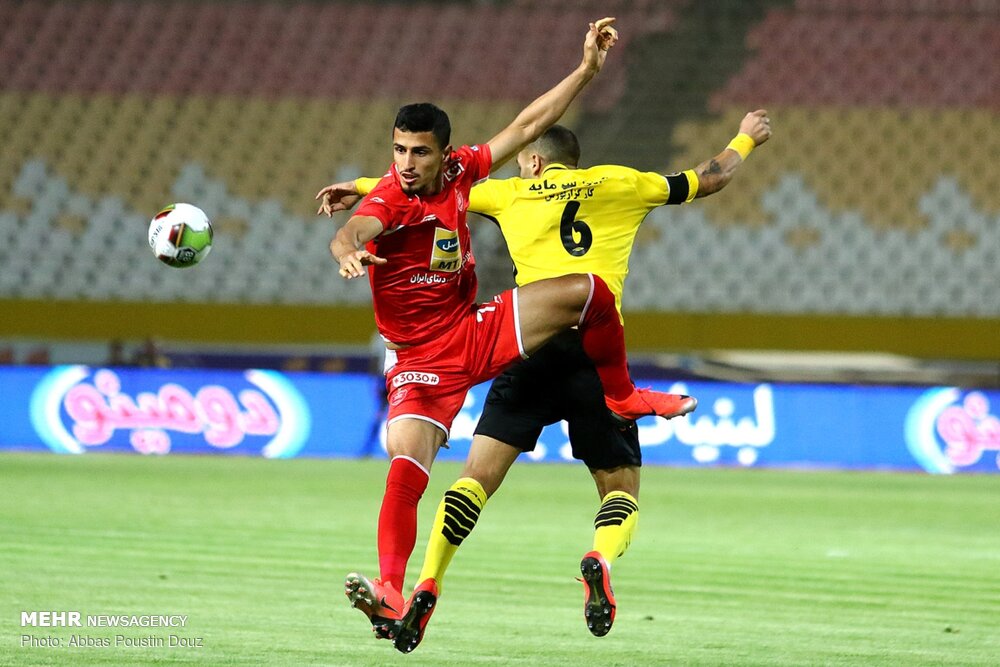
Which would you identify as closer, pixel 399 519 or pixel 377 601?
pixel 377 601

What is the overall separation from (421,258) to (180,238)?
3.86 ft

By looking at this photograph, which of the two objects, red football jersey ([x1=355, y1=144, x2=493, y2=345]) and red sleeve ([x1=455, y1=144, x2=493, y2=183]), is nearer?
red football jersey ([x1=355, y1=144, x2=493, y2=345])

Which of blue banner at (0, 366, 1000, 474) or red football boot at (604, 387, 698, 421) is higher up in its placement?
blue banner at (0, 366, 1000, 474)

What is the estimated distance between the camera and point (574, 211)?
585 cm

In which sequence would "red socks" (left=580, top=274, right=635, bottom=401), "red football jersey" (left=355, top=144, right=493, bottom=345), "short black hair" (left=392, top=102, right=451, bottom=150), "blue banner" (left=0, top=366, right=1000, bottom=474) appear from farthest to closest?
1. "blue banner" (left=0, top=366, right=1000, bottom=474)
2. "red socks" (left=580, top=274, right=635, bottom=401)
3. "red football jersey" (left=355, top=144, right=493, bottom=345)
4. "short black hair" (left=392, top=102, right=451, bottom=150)

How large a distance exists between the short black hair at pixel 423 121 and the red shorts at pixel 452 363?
0.63 metres

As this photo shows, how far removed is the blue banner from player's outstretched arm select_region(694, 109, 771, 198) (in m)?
7.92

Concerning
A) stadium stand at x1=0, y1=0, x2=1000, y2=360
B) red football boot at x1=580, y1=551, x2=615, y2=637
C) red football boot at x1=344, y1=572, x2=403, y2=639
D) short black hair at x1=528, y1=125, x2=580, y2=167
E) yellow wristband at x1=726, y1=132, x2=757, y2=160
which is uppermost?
stadium stand at x1=0, y1=0, x2=1000, y2=360

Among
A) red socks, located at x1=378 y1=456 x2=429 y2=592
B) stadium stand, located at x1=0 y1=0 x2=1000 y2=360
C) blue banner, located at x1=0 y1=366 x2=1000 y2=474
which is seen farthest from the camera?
stadium stand, located at x1=0 y1=0 x2=1000 y2=360

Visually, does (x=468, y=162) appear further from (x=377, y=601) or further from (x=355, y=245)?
(x=377, y=601)

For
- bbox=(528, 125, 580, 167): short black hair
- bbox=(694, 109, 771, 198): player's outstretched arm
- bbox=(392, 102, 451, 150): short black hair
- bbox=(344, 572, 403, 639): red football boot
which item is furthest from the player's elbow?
→ bbox=(344, 572, 403, 639): red football boot

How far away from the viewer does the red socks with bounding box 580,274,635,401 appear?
5355 mm

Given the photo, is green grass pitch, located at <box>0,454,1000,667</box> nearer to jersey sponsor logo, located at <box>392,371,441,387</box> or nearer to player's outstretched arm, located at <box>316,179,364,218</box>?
jersey sponsor logo, located at <box>392,371,441,387</box>

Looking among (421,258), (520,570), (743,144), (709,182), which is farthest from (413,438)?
(520,570)
